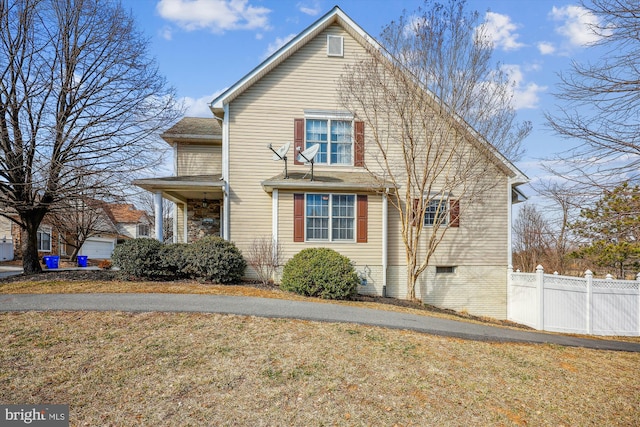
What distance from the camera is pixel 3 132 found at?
1106 cm

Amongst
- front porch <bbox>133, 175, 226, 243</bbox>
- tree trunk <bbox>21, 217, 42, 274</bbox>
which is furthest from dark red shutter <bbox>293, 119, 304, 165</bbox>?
tree trunk <bbox>21, 217, 42, 274</bbox>

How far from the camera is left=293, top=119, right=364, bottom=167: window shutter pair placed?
13.6 meters

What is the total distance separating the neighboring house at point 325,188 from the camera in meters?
13.0

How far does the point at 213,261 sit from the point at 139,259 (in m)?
2.11

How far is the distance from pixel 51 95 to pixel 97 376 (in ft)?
34.6

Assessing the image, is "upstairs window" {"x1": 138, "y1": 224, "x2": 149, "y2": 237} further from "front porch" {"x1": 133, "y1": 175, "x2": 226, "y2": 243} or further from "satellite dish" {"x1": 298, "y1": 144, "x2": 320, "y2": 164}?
"satellite dish" {"x1": 298, "y1": 144, "x2": 320, "y2": 164}

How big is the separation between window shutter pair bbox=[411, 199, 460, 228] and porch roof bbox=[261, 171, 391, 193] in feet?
4.47

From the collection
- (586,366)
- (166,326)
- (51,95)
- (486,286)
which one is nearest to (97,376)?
(166,326)

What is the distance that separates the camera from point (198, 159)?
15305 mm

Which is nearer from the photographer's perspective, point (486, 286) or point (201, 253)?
point (201, 253)

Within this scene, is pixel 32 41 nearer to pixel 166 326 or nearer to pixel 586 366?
pixel 166 326

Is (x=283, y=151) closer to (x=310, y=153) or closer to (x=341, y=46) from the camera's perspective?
(x=310, y=153)

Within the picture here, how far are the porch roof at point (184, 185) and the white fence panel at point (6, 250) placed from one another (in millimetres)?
22206

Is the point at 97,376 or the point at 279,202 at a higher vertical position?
the point at 279,202
